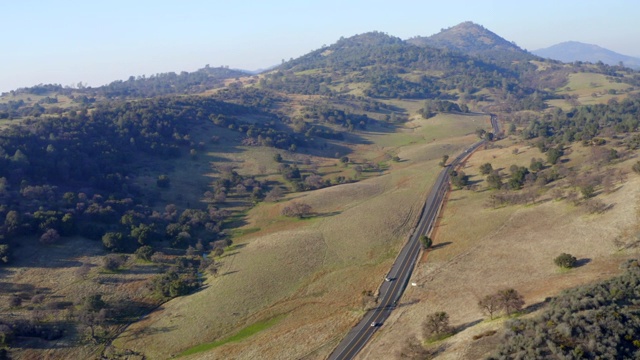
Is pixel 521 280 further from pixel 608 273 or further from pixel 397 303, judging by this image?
pixel 397 303

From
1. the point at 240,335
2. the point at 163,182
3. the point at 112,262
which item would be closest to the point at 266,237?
the point at 112,262

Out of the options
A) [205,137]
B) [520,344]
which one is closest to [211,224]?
[205,137]

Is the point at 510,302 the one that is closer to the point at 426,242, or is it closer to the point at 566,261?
the point at 566,261

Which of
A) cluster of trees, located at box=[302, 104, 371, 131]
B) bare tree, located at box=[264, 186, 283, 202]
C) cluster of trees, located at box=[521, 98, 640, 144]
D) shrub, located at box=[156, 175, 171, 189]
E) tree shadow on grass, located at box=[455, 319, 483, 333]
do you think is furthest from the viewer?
cluster of trees, located at box=[302, 104, 371, 131]

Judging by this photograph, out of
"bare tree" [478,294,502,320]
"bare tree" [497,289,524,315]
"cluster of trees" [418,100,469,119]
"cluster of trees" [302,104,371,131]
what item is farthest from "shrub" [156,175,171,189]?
"cluster of trees" [418,100,469,119]

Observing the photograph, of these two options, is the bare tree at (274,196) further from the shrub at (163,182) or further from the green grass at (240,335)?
the green grass at (240,335)

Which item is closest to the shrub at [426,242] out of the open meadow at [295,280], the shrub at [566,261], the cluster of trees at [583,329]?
the open meadow at [295,280]

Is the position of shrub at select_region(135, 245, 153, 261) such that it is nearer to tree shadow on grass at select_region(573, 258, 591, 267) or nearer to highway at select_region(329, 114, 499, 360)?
highway at select_region(329, 114, 499, 360)
